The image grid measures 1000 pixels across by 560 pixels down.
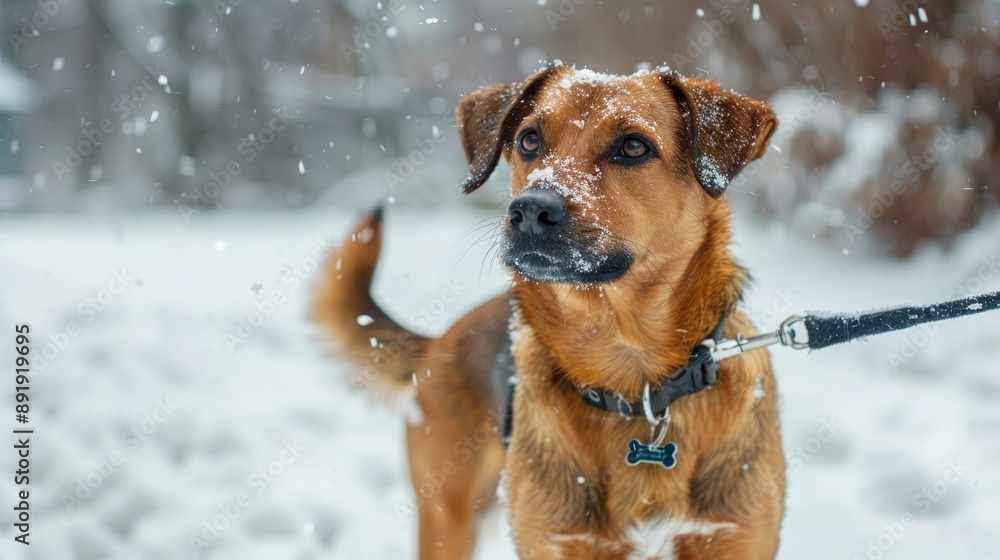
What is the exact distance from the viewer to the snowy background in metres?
4.02

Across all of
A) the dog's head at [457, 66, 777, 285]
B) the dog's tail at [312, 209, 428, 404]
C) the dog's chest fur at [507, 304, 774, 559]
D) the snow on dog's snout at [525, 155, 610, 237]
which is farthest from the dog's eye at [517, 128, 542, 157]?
the dog's tail at [312, 209, 428, 404]

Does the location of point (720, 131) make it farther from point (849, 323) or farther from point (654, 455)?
point (654, 455)

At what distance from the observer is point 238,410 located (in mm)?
5141

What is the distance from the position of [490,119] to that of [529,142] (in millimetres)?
269

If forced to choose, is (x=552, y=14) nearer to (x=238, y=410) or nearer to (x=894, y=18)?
(x=894, y=18)

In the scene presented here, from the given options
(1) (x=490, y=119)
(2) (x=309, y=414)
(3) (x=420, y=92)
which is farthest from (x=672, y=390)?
(3) (x=420, y=92)

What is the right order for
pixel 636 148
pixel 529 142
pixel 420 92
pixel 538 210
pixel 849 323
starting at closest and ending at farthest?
pixel 538 210 < pixel 849 323 < pixel 636 148 < pixel 529 142 < pixel 420 92

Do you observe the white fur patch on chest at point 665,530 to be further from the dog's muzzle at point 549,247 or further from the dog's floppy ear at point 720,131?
the dog's floppy ear at point 720,131

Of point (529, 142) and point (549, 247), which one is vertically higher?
point (529, 142)

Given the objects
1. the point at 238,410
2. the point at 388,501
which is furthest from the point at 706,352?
the point at 238,410

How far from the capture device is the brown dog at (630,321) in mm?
2334

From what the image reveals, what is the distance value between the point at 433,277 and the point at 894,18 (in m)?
5.11

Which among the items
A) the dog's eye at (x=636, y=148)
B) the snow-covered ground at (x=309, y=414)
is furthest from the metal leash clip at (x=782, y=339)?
the snow-covered ground at (x=309, y=414)

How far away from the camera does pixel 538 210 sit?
217 cm
